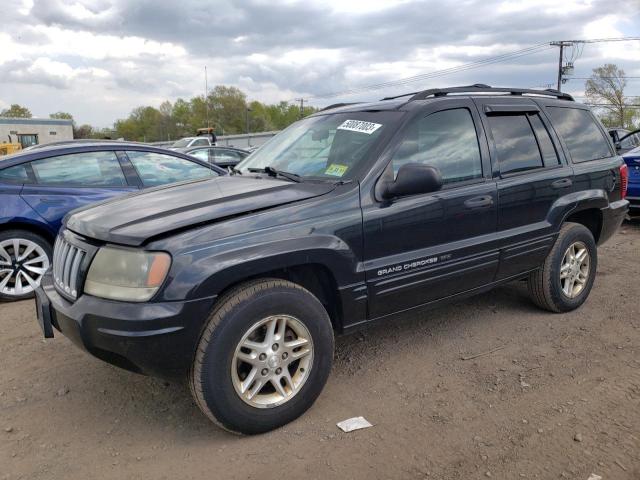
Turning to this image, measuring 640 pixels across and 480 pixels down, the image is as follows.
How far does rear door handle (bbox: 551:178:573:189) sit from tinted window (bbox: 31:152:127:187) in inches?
165

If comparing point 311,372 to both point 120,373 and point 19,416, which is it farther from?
point 19,416

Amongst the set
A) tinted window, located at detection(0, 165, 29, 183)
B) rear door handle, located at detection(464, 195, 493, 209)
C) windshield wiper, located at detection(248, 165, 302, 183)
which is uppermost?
tinted window, located at detection(0, 165, 29, 183)

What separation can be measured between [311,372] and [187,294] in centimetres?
87

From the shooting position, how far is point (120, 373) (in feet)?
11.6

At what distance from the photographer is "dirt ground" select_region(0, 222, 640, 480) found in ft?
8.29

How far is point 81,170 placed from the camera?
5.37 m

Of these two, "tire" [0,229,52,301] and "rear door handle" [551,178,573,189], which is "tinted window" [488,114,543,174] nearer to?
"rear door handle" [551,178,573,189]

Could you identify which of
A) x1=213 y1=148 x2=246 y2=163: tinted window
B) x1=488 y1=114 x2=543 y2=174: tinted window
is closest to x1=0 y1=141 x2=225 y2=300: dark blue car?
x1=488 y1=114 x2=543 y2=174: tinted window

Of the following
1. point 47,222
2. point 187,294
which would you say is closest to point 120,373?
point 187,294

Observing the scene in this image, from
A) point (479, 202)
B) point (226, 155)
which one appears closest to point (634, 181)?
point (479, 202)

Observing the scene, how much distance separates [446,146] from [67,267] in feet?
8.15

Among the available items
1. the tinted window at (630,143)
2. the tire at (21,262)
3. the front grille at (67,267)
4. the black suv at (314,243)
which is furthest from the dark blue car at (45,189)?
the tinted window at (630,143)

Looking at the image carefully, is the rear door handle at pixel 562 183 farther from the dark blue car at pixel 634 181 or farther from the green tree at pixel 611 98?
the green tree at pixel 611 98

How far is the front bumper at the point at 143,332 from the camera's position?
2.44 metres
